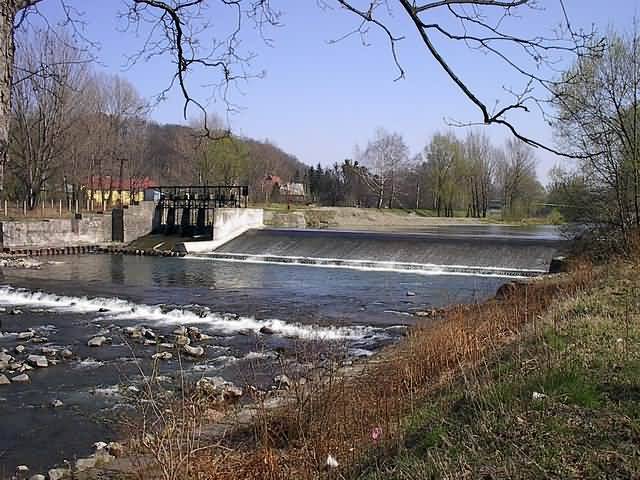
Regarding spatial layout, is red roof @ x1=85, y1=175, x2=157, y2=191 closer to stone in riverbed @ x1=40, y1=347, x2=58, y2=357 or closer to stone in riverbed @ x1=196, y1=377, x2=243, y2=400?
stone in riverbed @ x1=40, y1=347, x2=58, y2=357

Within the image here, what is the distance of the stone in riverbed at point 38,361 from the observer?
9477 millimetres

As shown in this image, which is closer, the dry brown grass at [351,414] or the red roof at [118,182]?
the dry brown grass at [351,414]

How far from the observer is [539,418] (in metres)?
3.47

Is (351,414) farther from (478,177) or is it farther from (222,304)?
(478,177)

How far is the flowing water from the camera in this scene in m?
7.74

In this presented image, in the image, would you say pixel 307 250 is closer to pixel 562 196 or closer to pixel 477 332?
pixel 562 196

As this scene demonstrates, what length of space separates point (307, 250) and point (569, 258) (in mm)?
12871

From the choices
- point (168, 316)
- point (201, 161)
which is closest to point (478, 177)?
point (201, 161)

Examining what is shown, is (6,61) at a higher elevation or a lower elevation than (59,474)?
higher

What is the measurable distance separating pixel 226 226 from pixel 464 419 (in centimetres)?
2698

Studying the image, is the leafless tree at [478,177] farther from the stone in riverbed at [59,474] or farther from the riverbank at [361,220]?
the stone in riverbed at [59,474]

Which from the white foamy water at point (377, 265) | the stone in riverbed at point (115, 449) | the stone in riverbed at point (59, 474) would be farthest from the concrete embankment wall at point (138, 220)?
the stone in riverbed at point (59, 474)

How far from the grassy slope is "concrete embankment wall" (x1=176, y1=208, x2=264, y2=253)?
2430 cm

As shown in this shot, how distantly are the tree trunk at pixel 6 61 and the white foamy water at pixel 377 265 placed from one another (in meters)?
19.9
